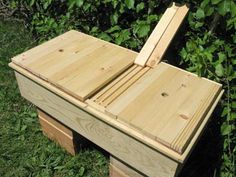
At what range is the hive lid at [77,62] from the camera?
2.07m

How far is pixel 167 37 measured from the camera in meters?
2.36

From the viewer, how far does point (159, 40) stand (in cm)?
238

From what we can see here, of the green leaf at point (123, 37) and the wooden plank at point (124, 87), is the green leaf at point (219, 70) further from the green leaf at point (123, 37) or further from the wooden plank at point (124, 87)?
the green leaf at point (123, 37)

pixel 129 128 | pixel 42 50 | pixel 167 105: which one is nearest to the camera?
pixel 129 128

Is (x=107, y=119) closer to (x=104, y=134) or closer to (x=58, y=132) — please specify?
(x=104, y=134)

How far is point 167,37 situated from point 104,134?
89 centimetres

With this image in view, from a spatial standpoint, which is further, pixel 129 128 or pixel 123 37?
pixel 123 37

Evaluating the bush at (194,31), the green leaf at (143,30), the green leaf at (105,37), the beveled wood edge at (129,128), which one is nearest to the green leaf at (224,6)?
the bush at (194,31)

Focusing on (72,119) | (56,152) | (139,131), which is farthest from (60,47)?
(139,131)

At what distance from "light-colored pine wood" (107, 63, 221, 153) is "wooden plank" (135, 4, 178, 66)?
Result: 133mm

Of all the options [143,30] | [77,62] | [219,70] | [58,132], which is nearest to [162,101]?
[219,70]

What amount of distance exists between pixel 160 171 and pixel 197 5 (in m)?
1.32

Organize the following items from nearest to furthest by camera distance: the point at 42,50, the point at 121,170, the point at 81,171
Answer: the point at 121,170, the point at 42,50, the point at 81,171

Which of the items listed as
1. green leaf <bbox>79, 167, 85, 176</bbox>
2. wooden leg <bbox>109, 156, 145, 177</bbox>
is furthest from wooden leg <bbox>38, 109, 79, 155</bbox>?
wooden leg <bbox>109, 156, 145, 177</bbox>
